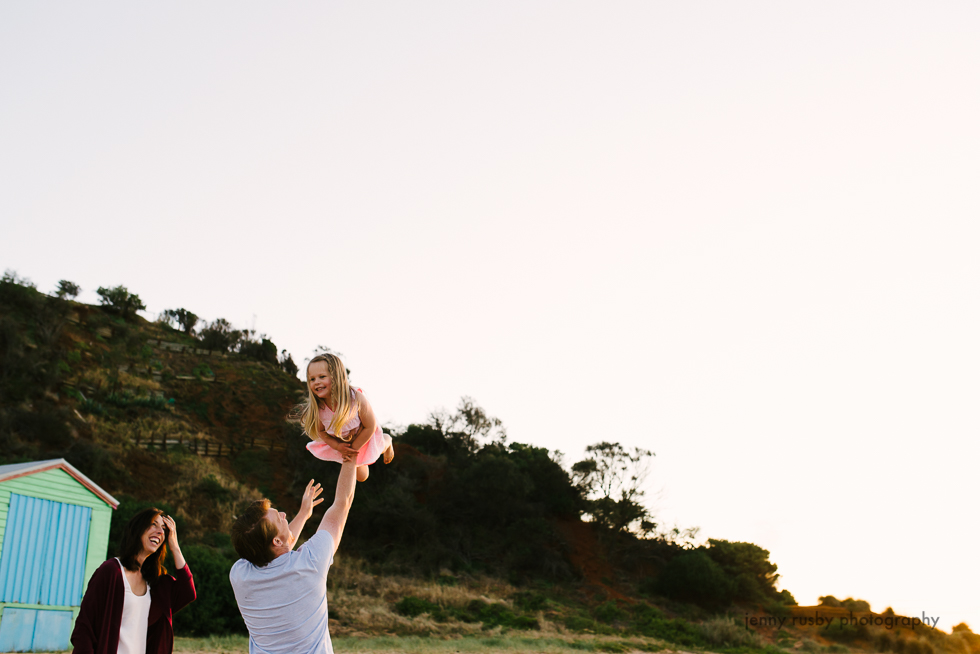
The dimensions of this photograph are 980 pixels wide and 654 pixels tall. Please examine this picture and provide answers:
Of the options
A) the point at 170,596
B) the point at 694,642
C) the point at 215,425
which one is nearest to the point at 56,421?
the point at 215,425

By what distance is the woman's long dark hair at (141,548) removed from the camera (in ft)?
11.1

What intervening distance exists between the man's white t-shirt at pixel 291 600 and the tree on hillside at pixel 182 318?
47271mm

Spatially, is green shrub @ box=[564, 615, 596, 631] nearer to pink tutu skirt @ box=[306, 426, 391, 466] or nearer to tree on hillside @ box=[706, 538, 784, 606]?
tree on hillside @ box=[706, 538, 784, 606]

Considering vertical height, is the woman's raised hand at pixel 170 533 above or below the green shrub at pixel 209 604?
above

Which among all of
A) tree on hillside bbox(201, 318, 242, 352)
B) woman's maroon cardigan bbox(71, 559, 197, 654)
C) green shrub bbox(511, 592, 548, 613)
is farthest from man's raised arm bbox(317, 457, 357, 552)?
tree on hillside bbox(201, 318, 242, 352)

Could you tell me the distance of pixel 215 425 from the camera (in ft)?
119

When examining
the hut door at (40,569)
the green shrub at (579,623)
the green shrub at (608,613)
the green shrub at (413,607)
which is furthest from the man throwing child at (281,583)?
the green shrub at (608,613)

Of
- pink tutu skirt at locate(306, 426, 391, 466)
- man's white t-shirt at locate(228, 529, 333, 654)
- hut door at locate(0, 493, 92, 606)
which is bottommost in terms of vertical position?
hut door at locate(0, 493, 92, 606)

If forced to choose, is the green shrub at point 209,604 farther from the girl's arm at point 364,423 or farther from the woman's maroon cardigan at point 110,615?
the girl's arm at point 364,423

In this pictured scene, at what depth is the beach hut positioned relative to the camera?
11.4 m

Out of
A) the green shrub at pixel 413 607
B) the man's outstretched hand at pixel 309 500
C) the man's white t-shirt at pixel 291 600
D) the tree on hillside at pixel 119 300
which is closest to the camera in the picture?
the man's white t-shirt at pixel 291 600

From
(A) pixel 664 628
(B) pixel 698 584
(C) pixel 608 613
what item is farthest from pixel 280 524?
(B) pixel 698 584

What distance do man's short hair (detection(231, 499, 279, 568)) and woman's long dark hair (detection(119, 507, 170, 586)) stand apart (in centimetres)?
108

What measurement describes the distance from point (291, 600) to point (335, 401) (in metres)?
1.15
